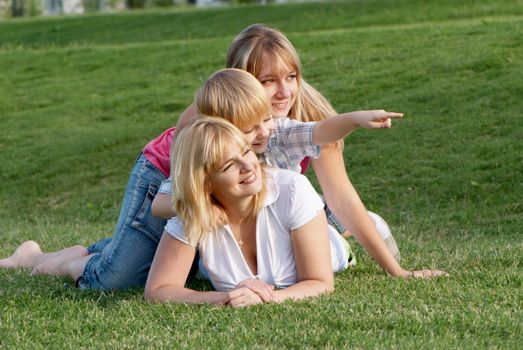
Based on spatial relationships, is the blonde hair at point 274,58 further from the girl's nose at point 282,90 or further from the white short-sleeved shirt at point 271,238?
the white short-sleeved shirt at point 271,238

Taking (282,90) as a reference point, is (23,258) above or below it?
below

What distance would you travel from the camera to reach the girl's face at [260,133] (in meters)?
5.01

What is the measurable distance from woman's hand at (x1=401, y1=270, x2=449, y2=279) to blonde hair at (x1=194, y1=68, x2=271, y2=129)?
1.20 metres

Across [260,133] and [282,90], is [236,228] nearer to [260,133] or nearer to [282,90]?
[260,133]

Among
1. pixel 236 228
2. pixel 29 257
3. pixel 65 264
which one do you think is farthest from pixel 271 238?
pixel 29 257

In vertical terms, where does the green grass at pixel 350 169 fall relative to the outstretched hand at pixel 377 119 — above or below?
below

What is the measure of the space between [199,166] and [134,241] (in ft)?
3.79

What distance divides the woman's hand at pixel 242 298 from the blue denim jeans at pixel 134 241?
111cm

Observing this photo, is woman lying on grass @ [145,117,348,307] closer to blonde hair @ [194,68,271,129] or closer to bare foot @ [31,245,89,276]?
blonde hair @ [194,68,271,129]

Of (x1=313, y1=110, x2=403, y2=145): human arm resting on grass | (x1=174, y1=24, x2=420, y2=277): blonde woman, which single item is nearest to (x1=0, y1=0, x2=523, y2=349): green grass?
(x1=174, y1=24, x2=420, y2=277): blonde woman

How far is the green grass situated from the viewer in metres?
4.39

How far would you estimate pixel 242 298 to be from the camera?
472cm

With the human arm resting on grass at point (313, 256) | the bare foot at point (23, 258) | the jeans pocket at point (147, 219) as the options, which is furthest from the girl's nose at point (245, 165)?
the bare foot at point (23, 258)

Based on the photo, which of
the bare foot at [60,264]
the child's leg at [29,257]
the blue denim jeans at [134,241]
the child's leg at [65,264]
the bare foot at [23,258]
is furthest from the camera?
the bare foot at [23,258]
